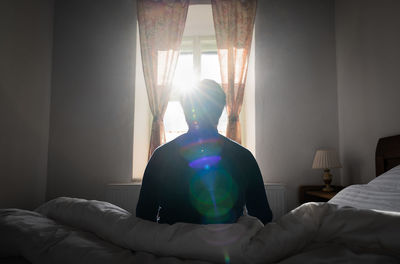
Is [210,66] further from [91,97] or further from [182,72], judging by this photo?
[91,97]

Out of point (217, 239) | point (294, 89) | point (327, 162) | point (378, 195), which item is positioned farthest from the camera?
point (294, 89)

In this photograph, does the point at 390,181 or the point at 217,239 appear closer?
the point at 217,239

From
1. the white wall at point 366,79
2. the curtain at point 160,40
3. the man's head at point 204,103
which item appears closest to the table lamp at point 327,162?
the white wall at point 366,79

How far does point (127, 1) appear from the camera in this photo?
3375 millimetres

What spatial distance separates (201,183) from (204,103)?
32 centimetres

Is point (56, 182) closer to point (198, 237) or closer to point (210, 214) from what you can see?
point (210, 214)

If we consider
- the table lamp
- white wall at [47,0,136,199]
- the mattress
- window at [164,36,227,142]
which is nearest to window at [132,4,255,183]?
Answer: window at [164,36,227,142]

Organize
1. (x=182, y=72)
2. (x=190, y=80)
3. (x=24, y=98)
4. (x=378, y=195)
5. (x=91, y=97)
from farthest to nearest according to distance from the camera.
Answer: (x=182, y=72) < (x=190, y=80) < (x=91, y=97) < (x=24, y=98) < (x=378, y=195)

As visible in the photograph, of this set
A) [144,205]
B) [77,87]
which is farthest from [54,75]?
[144,205]

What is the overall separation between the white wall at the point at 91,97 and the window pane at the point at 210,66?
3.01 feet

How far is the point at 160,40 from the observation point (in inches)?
129

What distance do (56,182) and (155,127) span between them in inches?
52.1

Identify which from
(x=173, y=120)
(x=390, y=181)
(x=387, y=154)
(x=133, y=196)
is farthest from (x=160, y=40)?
(x=390, y=181)

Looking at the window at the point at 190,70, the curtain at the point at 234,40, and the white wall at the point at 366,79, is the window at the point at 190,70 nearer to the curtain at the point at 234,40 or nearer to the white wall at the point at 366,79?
the curtain at the point at 234,40
